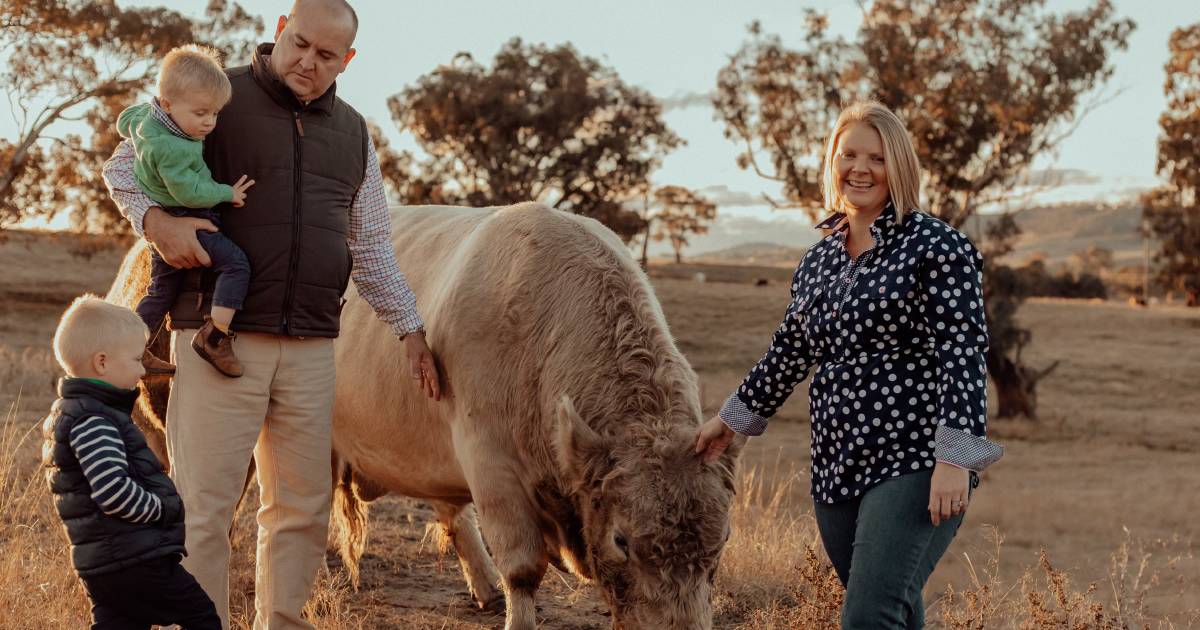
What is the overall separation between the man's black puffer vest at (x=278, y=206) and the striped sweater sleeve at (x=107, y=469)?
2.78ft

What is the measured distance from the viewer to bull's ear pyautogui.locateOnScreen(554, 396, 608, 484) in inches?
184

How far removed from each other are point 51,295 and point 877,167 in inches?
1650

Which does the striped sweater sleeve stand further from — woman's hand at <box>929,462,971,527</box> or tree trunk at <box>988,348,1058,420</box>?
tree trunk at <box>988,348,1058,420</box>

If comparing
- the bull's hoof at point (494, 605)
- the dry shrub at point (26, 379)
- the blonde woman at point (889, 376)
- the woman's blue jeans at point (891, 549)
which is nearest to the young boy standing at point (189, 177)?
the blonde woman at point (889, 376)

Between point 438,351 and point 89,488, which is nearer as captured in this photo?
point 89,488

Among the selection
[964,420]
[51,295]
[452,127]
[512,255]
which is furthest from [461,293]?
[51,295]

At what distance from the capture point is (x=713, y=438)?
4531 mm

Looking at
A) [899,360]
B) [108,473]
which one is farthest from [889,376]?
[108,473]

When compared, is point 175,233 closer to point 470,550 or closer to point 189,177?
point 189,177

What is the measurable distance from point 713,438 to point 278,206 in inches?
76.8

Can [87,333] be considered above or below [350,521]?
above

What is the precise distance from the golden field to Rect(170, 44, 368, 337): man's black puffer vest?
76.7 inches

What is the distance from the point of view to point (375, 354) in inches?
252

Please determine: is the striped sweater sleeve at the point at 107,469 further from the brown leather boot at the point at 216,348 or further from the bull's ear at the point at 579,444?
the bull's ear at the point at 579,444
